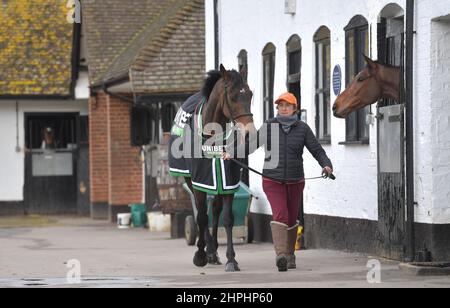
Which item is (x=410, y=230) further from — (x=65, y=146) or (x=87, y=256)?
(x=65, y=146)

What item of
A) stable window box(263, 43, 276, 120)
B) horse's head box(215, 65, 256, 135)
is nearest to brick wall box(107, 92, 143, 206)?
stable window box(263, 43, 276, 120)

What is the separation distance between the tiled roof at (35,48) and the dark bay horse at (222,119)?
16745 millimetres

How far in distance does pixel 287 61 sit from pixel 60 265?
531cm

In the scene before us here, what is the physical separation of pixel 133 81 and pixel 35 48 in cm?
836

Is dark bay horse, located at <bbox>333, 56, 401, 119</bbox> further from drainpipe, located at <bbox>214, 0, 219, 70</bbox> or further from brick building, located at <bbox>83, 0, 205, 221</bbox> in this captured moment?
brick building, located at <bbox>83, 0, 205, 221</bbox>

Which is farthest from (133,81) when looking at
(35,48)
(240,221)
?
(35,48)

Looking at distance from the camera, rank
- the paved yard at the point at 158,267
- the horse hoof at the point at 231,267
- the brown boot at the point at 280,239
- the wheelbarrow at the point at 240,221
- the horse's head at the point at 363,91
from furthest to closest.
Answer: the wheelbarrow at the point at 240,221 → the horse hoof at the point at 231,267 → the horse's head at the point at 363,91 → the brown boot at the point at 280,239 → the paved yard at the point at 158,267

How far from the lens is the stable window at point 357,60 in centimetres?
1620

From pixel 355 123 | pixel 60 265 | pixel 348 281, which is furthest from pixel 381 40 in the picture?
pixel 60 265

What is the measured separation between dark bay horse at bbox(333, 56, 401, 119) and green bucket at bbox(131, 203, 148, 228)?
45.0 feet

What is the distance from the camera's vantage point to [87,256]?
58.7 feet

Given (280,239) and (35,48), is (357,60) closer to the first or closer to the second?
(280,239)

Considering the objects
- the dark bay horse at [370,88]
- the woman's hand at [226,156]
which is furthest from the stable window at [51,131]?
the dark bay horse at [370,88]

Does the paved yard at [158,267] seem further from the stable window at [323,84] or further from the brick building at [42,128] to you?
the brick building at [42,128]
